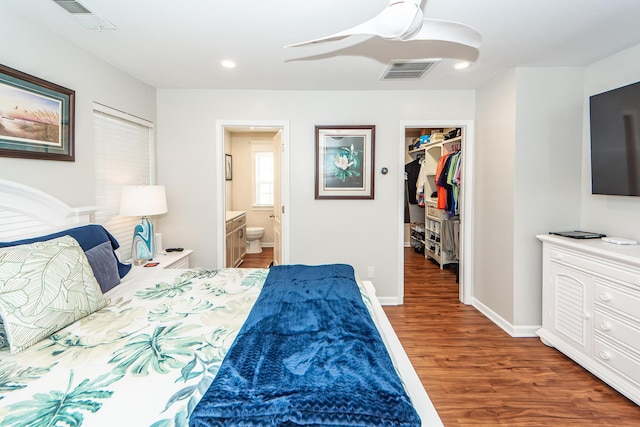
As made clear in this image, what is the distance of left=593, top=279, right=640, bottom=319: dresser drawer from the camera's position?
1921 millimetres

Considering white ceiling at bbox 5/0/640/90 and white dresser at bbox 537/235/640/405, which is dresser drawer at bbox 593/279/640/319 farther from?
white ceiling at bbox 5/0/640/90

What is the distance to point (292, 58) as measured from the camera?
261cm

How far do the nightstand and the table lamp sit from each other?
106 millimetres

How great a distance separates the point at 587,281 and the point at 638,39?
1718 mm

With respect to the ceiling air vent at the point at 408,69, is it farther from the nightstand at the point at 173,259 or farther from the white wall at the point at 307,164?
the nightstand at the point at 173,259

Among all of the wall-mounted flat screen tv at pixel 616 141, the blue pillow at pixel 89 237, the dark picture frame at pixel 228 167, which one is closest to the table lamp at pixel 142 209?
the blue pillow at pixel 89 237

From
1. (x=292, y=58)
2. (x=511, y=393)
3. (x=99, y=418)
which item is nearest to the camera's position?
(x=99, y=418)

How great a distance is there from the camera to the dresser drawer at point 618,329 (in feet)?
6.29

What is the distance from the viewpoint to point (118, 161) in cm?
288

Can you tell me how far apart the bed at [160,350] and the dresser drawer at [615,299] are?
1.53m

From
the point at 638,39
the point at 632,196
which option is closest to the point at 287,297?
the point at 632,196

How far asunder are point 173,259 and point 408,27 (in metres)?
2.63

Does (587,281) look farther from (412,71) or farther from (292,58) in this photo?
(292,58)

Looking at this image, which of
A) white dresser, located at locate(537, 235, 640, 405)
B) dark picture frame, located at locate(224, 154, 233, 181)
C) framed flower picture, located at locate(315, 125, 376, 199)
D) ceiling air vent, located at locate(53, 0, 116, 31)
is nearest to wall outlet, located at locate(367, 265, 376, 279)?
framed flower picture, located at locate(315, 125, 376, 199)
